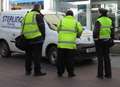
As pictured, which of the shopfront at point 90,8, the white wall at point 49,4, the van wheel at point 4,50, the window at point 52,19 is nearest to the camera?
the window at point 52,19

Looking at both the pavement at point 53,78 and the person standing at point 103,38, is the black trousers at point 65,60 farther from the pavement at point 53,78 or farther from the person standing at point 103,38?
the person standing at point 103,38

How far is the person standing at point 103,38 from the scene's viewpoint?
11.4 metres

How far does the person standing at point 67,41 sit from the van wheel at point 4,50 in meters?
4.35

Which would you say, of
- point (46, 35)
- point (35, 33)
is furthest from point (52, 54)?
point (35, 33)

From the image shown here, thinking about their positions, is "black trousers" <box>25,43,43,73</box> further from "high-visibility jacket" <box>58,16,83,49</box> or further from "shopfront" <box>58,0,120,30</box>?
"shopfront" <box>58,0,120,30</box>

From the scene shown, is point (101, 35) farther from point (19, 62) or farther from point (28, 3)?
point (28, 3)

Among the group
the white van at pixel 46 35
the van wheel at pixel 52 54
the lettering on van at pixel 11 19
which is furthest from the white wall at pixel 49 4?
the van wheel at pixel 52 54

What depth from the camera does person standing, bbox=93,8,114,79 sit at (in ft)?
37.4

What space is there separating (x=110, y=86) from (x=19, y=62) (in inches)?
198

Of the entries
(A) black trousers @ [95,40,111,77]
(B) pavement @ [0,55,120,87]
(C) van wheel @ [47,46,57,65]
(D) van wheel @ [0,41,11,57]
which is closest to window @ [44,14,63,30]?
(C) van wheel @ [47,46,57,65]

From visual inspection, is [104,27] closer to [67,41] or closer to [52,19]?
[67,41]

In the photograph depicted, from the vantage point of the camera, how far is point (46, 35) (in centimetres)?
1401

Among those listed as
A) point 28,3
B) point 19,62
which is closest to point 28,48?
point 19,62

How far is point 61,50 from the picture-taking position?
38.3 feet
